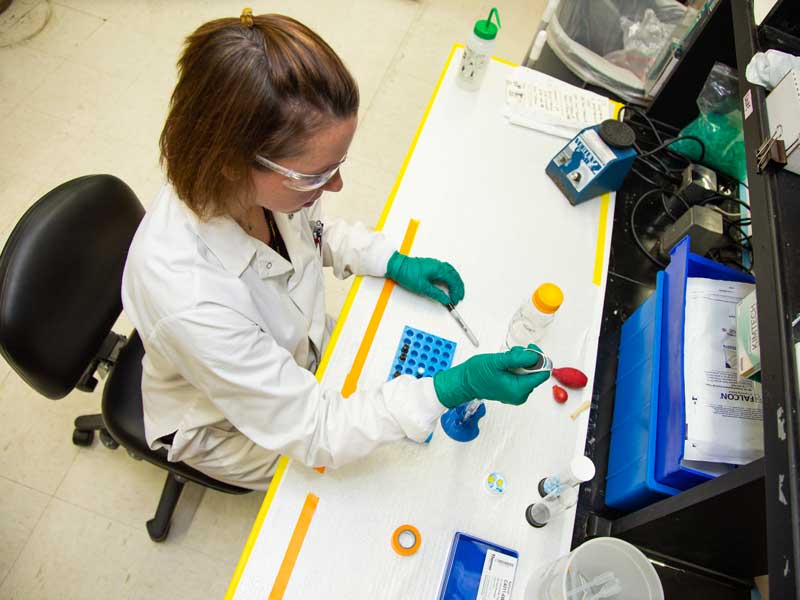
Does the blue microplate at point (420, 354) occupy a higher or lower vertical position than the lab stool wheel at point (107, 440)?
higher

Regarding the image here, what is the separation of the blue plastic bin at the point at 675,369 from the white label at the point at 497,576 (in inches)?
12.9

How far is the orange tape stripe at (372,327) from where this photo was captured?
3.47 ft

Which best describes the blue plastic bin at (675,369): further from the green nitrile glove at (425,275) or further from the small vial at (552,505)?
the green nitrile glove at (425,275)

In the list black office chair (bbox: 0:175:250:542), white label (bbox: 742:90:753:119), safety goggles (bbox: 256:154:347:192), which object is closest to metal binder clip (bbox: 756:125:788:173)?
white label (bbox: 742:90:753:119)

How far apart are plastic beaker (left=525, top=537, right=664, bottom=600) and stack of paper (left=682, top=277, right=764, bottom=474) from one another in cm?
22

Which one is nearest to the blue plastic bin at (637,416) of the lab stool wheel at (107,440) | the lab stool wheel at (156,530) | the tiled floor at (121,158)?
the tiled floor at (121,158)

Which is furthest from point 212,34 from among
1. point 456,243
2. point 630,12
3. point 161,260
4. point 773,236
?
point 630,12

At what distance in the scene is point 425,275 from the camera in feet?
3.78

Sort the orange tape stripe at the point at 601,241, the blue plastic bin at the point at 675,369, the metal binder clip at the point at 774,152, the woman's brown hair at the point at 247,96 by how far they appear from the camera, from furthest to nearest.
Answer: the orange tape stripe at the point at 601,241, the blue plastic bin at the point at 675,369, the metal binder clip at the point at 774,152, the woman's brown hair at the point at 247,96

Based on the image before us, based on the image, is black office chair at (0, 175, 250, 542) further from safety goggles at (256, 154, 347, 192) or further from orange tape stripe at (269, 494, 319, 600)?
safety goggles at (256, 154, 347, 192)

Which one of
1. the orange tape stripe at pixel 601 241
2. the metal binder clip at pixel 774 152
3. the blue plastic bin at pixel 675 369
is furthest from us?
the orange tape stripe at pixel 601 241

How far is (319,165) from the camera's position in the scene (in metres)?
0.81

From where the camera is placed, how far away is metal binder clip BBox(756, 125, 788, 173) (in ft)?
2.66

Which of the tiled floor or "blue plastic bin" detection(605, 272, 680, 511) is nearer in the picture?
"blue plastic bin" detection(605, 272, 680, 511)
